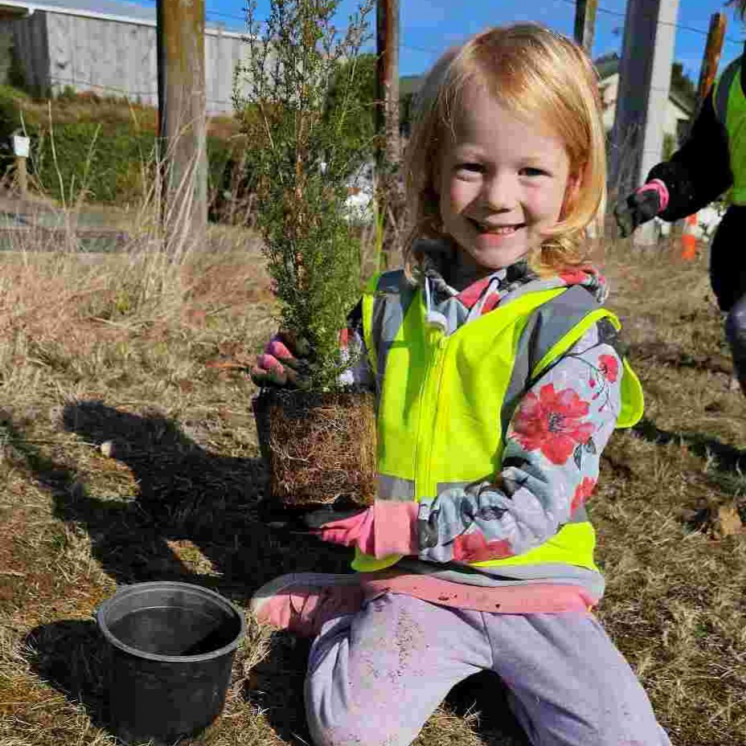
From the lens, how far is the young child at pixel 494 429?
1904mm

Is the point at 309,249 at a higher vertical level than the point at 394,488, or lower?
higher

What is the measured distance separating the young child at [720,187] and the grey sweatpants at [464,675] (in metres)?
1.99

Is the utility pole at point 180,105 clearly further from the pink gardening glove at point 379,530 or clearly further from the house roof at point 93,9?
the house roof at point 93,9

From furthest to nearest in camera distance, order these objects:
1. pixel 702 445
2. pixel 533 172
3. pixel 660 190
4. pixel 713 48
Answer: pixel 713 48 → pixel 702 445 → pixel 660 190 → pixel 533 172

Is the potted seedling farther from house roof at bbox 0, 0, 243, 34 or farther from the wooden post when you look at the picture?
house roof at bbox 0, 0, 243, 34

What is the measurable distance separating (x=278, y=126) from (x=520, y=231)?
0.62 m

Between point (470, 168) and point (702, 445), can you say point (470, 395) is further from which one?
point (702, 445)

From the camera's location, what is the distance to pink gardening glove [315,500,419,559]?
185 cm

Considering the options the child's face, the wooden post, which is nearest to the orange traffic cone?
the wooden post

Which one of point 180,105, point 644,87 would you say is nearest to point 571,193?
point 180,105

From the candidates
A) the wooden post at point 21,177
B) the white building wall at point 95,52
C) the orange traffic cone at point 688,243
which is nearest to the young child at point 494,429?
the wooden post at point 21,177

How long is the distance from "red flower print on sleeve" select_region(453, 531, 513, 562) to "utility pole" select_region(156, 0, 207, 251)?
3.59 meters

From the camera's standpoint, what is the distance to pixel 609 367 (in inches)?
77.5

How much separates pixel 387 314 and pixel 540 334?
1.51 feet
